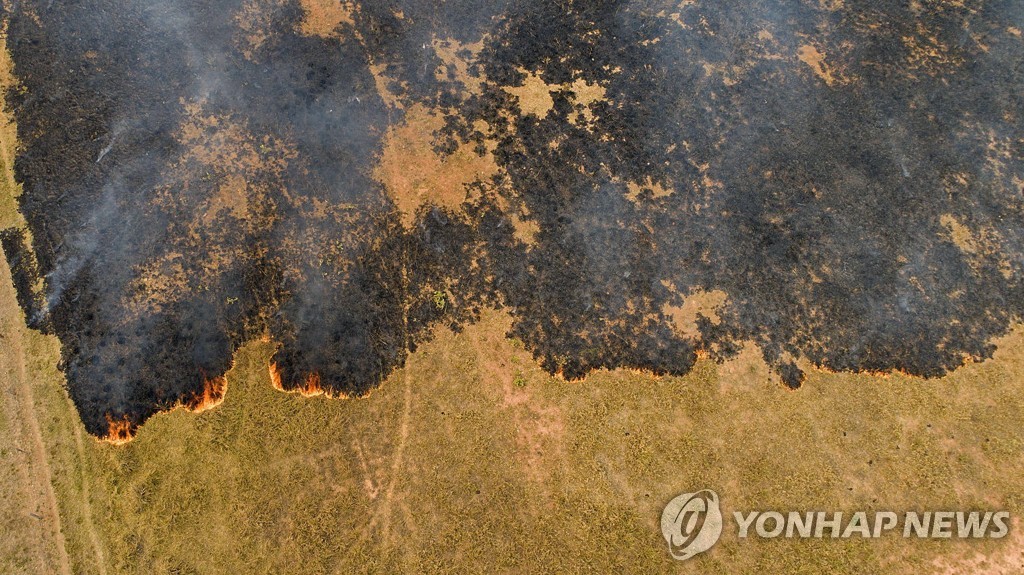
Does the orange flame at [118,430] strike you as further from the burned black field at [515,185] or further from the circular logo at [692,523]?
the circular logo at [692,523]

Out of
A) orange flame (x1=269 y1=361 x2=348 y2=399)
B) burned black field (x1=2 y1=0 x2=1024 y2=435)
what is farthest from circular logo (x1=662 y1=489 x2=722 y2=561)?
orange flame (x1=269 y1=361 x2=348 y2=399)

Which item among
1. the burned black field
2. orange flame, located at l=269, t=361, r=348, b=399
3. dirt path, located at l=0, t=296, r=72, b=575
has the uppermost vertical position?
the burned black field

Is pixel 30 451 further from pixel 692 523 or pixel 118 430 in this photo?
pixel 692 523

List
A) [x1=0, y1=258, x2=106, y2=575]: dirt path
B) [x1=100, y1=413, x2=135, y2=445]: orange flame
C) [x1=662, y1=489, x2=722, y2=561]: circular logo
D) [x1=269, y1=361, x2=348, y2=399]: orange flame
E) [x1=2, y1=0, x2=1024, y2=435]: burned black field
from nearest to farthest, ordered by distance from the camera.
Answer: [x1=662, y1=489, x2=722, y2=561]: circular logo < [x1=0, y1=258, x2=106, y2=575]: dirt path < [x1=100, y1=413, x2=135, y2=445]: orange flame < [x1=269, y1=361, x2=348, y2=399]: orange flame < [x1=2, y1=0, x2=1024, y2=435]: burned black field

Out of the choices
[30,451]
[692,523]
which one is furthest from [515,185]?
[30,451]

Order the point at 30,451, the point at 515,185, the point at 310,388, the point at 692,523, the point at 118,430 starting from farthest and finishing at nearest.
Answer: the point at 515,185 → the point at 310,388 → the point at 118,430 → the point at 30,451 → the point at 692,523

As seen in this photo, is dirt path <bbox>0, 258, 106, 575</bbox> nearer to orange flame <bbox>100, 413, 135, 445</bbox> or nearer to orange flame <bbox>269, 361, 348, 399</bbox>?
orange flame <bbox>100, 413, 135, 445</bbox>
